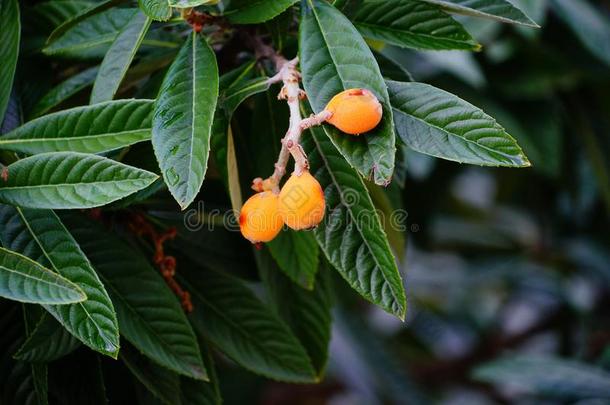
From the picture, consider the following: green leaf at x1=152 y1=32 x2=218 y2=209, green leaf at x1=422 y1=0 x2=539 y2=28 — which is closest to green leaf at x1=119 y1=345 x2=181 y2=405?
green leaf at x1=152 y1=32 x2=218 y2=209

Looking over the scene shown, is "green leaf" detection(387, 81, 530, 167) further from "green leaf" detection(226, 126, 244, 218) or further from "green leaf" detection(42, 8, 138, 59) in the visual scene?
"green leaf" detection(42, 8, 138, 59)

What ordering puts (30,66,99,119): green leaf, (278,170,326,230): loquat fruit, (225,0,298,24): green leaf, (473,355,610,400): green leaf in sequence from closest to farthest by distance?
(278,170,326,230): loquat fruit < (225,0,298,24): green leaf < (30,66,99,119): green leaf < (473,355,610,400): green leaf

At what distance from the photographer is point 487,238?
7.05ft

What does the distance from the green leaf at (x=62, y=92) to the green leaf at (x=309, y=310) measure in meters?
0.32

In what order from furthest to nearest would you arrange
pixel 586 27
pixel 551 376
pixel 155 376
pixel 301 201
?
pixel 586 27 → pixel 551 376 → pixel 155 376 → pixel 301 201

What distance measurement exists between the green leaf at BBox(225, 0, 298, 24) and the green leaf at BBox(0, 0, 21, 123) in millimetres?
216

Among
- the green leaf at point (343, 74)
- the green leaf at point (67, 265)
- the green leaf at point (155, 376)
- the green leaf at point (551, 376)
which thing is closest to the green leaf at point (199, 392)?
the green leaf at point (155, 376)

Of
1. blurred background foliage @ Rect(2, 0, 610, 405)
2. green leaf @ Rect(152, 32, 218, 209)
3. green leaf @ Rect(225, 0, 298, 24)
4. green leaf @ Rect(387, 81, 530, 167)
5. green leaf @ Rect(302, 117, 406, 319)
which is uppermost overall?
green leaf @ Rect(225, 0, 298, 24)

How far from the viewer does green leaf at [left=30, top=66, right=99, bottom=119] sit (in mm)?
823

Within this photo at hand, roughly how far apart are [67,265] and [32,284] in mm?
48

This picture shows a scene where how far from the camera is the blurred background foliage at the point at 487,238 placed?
36.3 inches

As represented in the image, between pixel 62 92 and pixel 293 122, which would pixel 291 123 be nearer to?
pixel 293 122

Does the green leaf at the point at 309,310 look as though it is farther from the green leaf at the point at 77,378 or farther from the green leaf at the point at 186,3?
the green leaf at the point at 186,3

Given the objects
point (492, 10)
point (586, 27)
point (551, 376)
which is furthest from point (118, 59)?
point (586, 27)
